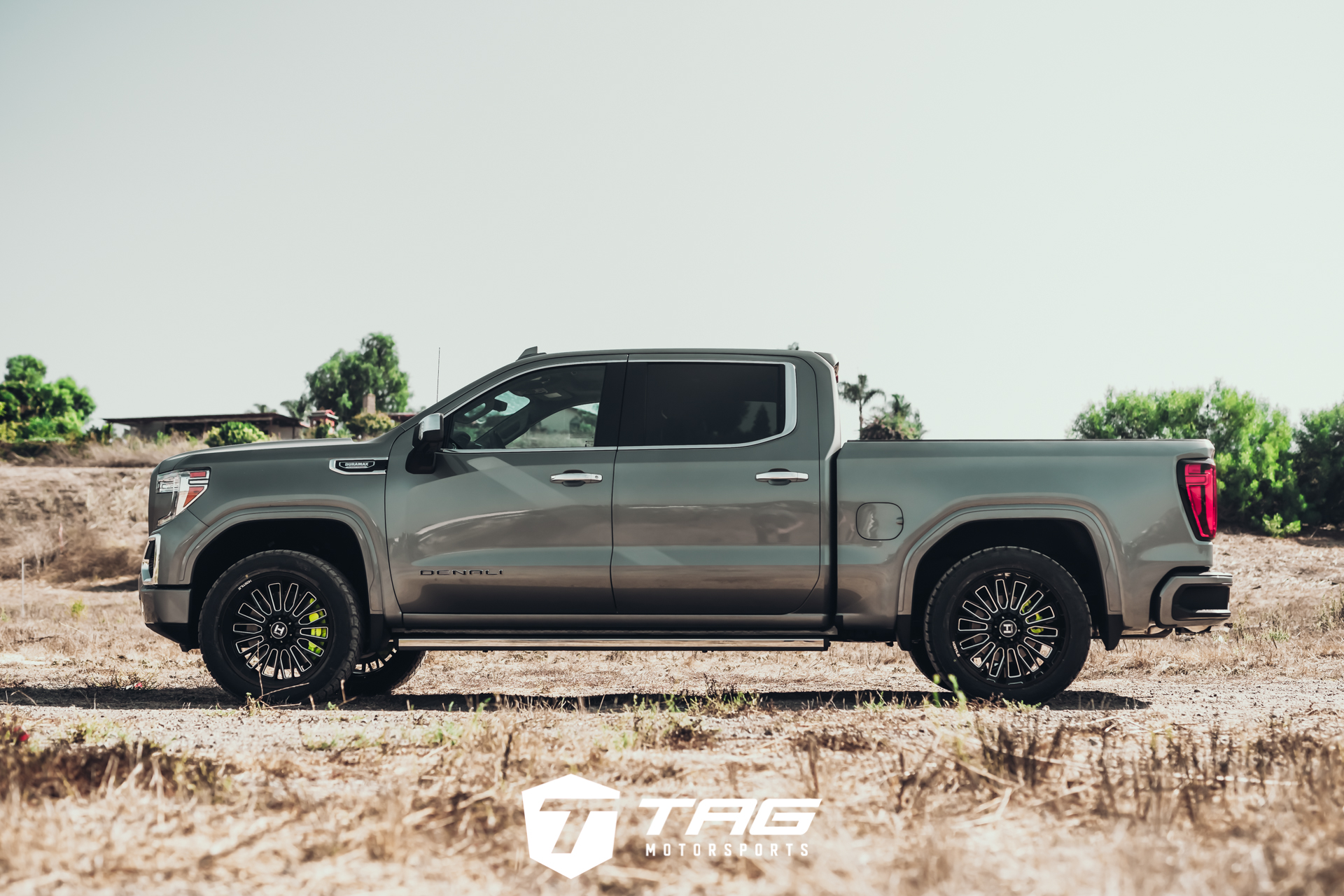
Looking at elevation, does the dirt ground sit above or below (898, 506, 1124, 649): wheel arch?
below

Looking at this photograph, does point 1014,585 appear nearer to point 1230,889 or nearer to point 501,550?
point 501,550

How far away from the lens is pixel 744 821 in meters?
3.02

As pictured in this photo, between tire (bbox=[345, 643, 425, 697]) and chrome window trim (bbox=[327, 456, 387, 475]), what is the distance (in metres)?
1.32

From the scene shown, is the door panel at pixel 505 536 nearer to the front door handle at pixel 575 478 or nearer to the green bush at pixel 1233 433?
the front door handle at pixel 575 478

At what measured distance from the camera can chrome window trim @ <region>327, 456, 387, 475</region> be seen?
19.5 feet

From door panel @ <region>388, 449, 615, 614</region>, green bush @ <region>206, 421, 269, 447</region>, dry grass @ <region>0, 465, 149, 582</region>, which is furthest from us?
green bush @ <region>206, 421, 269, 447</region>

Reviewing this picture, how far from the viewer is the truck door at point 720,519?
18.6 ft

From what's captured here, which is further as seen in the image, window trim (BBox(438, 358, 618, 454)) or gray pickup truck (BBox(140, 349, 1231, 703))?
window trim (BBox(438, 358, 618, 454))

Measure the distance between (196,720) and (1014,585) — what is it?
441cm

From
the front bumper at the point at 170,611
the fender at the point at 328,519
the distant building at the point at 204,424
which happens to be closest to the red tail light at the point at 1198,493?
the fender at the point at 328,519

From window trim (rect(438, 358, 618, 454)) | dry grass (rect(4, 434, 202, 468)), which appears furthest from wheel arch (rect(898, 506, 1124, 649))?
dry grass (rect(4, 434, 202, 468))

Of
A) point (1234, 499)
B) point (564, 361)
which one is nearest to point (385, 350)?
point (1234, 499)

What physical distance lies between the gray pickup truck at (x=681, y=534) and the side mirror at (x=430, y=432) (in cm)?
2

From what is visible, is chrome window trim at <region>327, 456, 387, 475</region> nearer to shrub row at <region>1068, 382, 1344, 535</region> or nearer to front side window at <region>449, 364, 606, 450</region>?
front side window at <region>449, 364, 606, 450</region>
